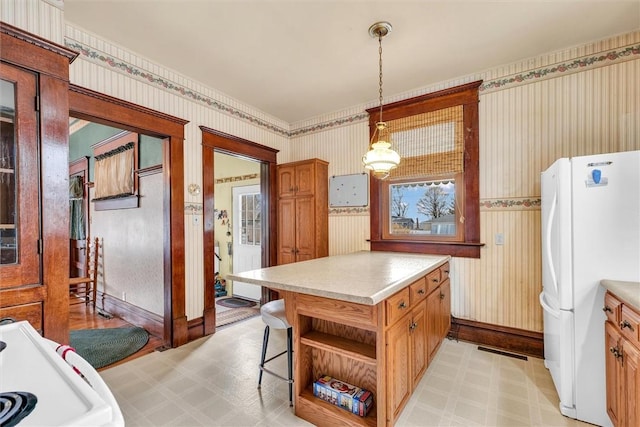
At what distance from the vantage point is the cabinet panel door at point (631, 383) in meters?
1.42

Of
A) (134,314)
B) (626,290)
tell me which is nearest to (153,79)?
(134,314)

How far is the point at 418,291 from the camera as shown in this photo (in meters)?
2.07

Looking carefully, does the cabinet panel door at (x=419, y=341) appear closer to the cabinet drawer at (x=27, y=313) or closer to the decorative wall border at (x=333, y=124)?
the cabinet drawer at (x=27, y=313)

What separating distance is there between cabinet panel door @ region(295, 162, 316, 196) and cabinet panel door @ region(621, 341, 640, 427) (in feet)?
9.97

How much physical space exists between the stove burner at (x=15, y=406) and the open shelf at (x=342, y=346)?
1374 mm

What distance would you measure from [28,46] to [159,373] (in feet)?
8.02

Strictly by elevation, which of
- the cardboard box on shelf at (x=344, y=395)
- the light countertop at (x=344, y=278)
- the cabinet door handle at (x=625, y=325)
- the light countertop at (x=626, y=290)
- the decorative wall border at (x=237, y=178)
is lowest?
the cardboard box on shelf at (x=344, y=395)

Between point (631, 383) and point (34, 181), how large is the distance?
3.38 meters

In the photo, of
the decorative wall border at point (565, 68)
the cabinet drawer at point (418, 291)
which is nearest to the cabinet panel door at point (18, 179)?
the cabinet drawer at point (418, 291)

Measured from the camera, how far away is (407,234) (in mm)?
3455

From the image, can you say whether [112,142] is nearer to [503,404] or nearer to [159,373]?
[159,373]

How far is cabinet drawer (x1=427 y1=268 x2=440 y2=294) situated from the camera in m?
2.32

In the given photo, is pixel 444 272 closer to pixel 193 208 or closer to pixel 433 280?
pixel 433 280

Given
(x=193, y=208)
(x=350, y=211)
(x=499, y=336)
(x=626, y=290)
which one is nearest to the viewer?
(x=626, y=290)
